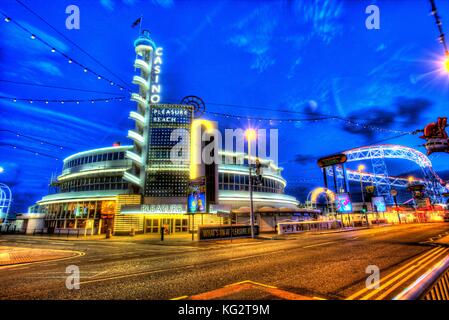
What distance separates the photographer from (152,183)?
3369 centimetres

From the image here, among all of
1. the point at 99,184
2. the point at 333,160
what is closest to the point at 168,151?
the point at 99,184

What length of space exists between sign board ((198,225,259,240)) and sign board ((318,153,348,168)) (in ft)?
86.4

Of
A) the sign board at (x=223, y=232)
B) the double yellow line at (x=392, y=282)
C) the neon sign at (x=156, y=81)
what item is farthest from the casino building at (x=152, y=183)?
Answer: the double yellow line at (x=392, y=282)

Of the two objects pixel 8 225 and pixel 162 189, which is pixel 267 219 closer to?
pixel 162 189

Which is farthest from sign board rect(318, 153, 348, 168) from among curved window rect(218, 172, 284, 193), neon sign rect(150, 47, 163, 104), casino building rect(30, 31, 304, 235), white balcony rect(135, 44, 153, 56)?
white balcony rect(135, 44, 153, 56)

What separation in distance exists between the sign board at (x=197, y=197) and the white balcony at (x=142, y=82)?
24057 millimetres

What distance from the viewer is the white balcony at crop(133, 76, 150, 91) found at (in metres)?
38.2

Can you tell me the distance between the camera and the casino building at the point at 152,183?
3195 cm

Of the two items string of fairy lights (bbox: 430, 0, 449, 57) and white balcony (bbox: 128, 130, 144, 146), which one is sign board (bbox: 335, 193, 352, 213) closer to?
string of fairy lights (bbox: 430, 0, 449, 57)

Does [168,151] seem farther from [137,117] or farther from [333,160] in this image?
[333,160]

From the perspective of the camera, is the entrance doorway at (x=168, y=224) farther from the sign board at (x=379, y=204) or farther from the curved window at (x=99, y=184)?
the sign board at (x=379, y=204)
